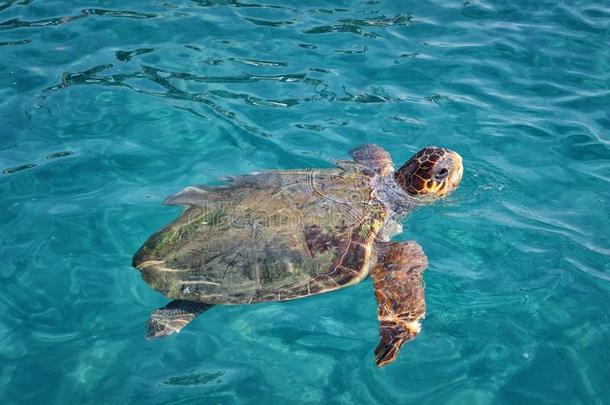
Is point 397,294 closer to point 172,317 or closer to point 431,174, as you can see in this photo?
point 431,174

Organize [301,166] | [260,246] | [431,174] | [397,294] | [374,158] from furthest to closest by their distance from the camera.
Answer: [301,166] < [374,158] < [431,174] < [397,294] < [260,246]

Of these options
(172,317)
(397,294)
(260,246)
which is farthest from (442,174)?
(172,317)

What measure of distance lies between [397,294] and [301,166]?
2543mm

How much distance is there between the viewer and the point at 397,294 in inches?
208

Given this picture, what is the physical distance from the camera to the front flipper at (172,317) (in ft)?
16.6

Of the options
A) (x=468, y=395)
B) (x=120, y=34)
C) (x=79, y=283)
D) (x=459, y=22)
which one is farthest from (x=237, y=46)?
(x=468, y=395)

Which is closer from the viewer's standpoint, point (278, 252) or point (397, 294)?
point (278, 252)

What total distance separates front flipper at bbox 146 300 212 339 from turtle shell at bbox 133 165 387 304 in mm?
224

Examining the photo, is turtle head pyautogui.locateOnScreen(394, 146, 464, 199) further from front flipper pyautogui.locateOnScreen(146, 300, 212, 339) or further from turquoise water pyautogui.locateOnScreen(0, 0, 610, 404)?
front flipper pyautogui.locateOnScreen(146, 300, 212, 339)

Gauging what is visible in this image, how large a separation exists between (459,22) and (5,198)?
8762 mm

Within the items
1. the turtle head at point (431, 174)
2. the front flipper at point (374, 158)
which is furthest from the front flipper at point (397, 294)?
the front flipper at point (374, 158)

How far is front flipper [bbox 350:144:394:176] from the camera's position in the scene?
6.86m

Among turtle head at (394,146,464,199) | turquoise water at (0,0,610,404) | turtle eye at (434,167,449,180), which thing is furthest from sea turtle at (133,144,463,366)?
turtle eye at (434,167,449,180)

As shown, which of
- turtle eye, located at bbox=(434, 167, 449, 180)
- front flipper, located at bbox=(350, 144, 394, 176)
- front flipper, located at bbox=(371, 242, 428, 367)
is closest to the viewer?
front flipper, located at bbox=(371, 242, 428, 367)
